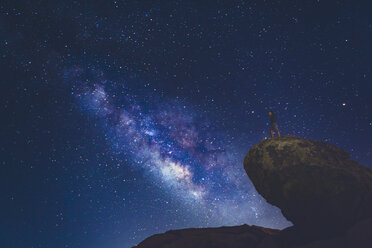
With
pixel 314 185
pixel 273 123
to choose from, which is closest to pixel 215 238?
pixel 314 185

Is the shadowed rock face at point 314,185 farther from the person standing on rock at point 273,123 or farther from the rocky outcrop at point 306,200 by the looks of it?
the person standing on rock at point 273,123

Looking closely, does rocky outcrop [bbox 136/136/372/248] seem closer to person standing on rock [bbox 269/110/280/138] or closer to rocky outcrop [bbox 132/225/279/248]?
rocky outcrop [bbox 132/225/279/248]

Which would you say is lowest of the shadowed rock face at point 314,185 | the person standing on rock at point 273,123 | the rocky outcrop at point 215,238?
the rocky outcrop at point 215,238

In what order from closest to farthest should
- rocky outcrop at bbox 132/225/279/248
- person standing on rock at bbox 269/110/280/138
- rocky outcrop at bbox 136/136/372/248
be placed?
rocky outcrop at bbox 136/136/372/248 → rocky outcrop at bbox 132/225/279/248 → person standing on rock at bbox 269/110/280/138

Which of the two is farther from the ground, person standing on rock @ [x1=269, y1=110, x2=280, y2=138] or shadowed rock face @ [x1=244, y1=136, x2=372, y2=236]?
person standing on rock @ [x1=269, y1=110, x2=280, y2=138]

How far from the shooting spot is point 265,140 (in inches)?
471

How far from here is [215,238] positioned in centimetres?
1056

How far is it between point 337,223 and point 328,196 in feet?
4.55

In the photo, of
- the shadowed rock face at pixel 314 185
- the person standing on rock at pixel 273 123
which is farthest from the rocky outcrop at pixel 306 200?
the person standing on rock at pixel 273 123

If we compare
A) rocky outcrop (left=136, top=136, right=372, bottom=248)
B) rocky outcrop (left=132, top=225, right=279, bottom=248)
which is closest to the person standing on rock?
rocky outcrop (left=136, top=136, right=372, bottom=248)

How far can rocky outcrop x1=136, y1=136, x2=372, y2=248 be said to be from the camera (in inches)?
370

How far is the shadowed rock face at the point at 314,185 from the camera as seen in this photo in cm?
945

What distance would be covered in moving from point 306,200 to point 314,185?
0.78 meters

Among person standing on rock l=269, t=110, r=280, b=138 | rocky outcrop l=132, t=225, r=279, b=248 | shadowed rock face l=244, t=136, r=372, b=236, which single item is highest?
person standing on rock l=269, t=110, r=280, b=138
